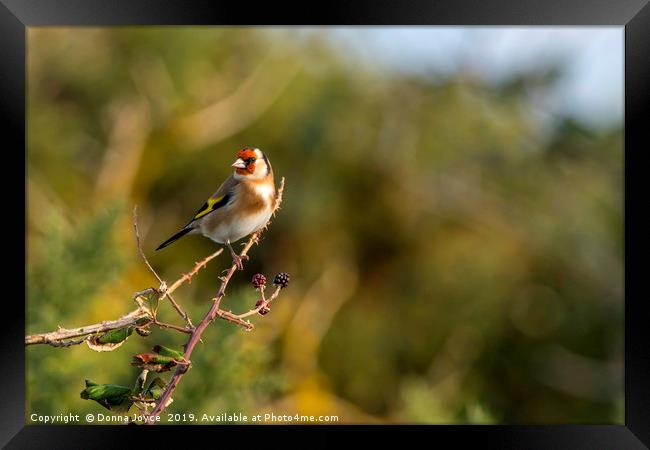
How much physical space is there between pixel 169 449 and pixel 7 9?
89cm

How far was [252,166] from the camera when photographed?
1.85m

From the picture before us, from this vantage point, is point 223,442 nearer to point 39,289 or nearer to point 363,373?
point 39,289

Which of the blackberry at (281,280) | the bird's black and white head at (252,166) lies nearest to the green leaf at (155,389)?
the blackberry at (281,280)

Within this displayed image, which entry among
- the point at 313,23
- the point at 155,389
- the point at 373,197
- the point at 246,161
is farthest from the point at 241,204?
the point at 373,197

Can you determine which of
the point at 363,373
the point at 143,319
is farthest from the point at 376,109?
the point at 143,319

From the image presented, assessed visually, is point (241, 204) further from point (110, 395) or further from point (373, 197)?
point (373, 197)

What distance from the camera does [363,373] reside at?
394 centimetres

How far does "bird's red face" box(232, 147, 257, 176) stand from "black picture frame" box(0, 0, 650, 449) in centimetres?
42

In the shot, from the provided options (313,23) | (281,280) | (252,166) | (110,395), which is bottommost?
→ (110,395)

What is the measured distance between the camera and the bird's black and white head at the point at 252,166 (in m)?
1.84

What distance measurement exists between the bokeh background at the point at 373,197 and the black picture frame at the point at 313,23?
131 cm

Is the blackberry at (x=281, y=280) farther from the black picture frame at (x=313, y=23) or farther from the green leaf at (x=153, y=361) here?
the black picture frame at (x=313, y=23)

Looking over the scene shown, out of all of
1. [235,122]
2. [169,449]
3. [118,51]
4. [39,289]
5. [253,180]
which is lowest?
[169,449]

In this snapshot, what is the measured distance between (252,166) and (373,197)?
2.86 metres
